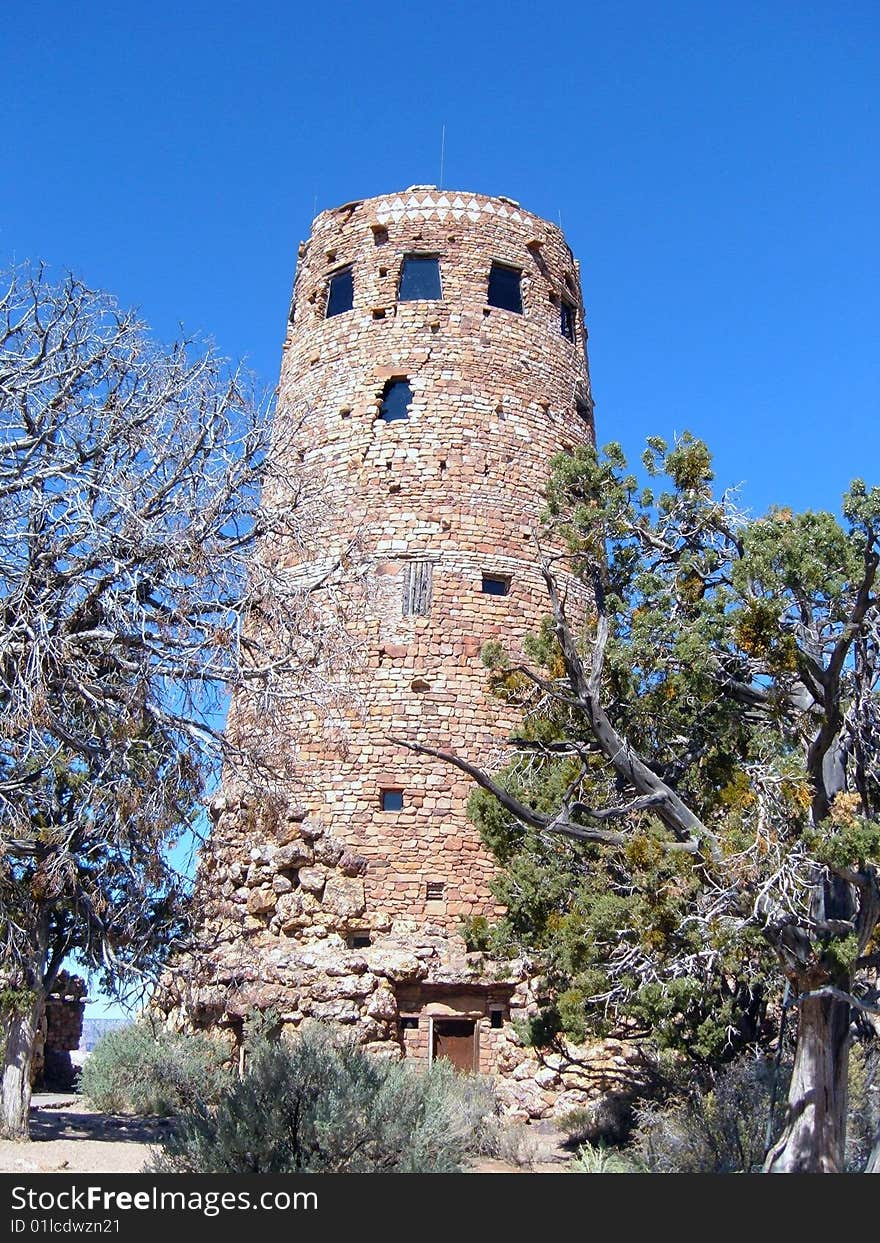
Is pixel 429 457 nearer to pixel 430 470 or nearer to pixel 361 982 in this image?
pixel 430 470

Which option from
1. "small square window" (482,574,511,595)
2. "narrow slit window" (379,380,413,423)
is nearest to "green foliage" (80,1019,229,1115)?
"small square window" (482,574,511,595)

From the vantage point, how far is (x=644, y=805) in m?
9.88

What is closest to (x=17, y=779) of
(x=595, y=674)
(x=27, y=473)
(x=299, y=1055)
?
(x=27, y=473)

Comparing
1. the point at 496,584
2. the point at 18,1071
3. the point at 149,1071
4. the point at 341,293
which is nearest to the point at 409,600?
the point at 496,584

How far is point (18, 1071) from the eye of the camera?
41.2 ft

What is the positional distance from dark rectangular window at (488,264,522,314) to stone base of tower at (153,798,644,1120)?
10149mm

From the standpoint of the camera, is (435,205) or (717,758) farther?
(435,205)

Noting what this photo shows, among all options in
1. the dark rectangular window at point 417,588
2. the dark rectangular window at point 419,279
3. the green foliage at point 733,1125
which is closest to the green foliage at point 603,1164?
the green foliage at point 733,1125

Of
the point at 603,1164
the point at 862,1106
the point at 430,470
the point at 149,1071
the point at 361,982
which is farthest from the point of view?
the point at 430,470

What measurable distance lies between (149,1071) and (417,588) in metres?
8.26

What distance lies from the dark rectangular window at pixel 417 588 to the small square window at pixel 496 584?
0.96 metres

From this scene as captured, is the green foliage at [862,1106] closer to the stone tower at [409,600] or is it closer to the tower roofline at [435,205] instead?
the stone tower at [409,600]

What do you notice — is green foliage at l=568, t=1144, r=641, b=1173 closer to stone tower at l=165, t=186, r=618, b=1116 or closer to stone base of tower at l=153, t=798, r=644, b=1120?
stone base of tower at l=153, t=798, r=644, b=1120

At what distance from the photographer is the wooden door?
55.6 feet
